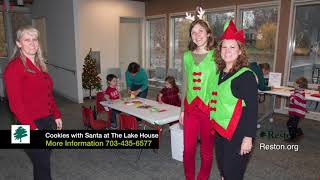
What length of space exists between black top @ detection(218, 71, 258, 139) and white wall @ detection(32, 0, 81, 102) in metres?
5.58

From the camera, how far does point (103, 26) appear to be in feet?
26.3

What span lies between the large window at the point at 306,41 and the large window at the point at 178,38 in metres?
3.20

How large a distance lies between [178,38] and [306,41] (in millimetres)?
3798

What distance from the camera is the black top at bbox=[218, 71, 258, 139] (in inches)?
72.1

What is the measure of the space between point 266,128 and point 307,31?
2.46m

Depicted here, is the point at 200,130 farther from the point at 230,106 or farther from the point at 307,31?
the point at 307,31

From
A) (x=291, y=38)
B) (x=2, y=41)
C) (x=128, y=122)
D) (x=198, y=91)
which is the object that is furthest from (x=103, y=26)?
(x=198, y=91)

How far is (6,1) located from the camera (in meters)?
7.77

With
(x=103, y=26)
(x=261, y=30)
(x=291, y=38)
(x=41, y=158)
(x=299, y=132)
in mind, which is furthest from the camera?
(x=103, y=26)

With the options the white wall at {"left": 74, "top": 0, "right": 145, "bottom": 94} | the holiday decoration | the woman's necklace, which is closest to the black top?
the woman's necklace

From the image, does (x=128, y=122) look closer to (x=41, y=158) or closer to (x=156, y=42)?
(x=41, y=158)

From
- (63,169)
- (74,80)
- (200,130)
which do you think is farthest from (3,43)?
(200,130)

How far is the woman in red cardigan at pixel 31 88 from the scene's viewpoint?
6.02 ft

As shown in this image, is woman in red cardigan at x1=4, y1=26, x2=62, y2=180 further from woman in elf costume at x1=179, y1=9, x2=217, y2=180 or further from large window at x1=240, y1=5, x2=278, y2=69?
large window at x1=240, y1=5, x2=278, y2=69
